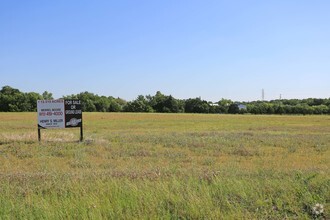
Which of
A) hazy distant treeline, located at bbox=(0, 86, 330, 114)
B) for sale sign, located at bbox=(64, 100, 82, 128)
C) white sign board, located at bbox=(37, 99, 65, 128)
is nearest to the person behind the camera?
white sign board, located at bbox=(37, 99, 65, 128)

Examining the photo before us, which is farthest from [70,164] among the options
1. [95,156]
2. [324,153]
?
[324,153]

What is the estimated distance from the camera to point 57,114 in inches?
859

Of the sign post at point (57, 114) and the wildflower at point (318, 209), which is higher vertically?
the sign post at point (57, 114)

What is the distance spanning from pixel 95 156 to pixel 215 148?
21.1 ft

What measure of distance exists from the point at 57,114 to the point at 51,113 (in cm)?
34

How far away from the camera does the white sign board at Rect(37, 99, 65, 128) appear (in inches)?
849

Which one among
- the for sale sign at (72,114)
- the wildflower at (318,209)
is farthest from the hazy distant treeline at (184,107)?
the wildflower at (318,209)

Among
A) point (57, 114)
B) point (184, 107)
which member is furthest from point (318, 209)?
point (184, 107)

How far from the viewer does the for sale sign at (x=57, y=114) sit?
70.8ft

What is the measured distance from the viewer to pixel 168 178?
22.7 feet

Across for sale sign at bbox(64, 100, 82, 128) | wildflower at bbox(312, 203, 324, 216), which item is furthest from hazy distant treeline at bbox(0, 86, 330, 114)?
wildflower at bbox(312, 203, 324, 216)

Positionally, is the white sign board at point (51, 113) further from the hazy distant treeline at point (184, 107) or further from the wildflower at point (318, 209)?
the hazy distant treeline at point (184, 107)

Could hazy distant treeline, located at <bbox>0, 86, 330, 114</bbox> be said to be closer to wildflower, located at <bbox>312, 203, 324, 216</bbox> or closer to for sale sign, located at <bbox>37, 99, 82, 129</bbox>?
for sale sign, located at <bbox>37, 99, 82, 129</bbox>

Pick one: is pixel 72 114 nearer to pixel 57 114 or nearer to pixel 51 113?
pixel 57 114
